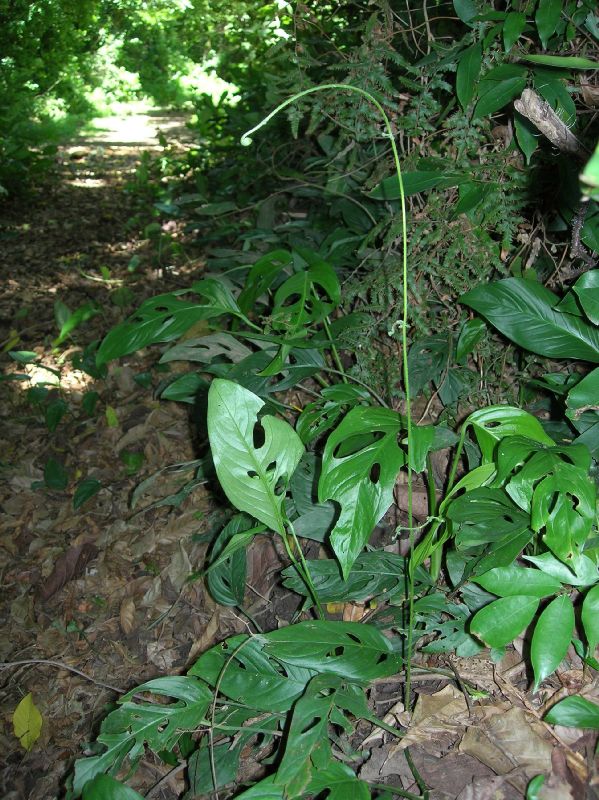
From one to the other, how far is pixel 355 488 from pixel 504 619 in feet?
1.20

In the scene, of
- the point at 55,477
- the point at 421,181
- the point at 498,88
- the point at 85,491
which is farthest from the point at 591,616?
the point at 55,477

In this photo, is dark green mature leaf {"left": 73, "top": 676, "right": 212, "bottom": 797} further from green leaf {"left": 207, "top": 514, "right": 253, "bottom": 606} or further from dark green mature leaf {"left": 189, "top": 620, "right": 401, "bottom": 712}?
green leaf {"left": 207, "top": 514, "right": 253, "bottom": 606}

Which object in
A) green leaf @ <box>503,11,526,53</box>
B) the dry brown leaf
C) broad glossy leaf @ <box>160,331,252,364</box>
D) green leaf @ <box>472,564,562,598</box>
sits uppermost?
green leaf @ <box>503,11,526,53</box>

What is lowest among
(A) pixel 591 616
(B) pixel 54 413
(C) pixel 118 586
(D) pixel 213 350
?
(C) pixel 118 586

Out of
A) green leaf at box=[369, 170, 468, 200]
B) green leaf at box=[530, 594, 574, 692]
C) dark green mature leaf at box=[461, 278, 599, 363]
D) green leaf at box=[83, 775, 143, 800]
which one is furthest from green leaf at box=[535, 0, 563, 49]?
green leaf at box=[83, 775, 143, 800]

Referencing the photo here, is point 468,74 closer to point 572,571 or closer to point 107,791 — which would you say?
point 572,571

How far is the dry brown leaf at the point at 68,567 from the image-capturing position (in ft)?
8.34

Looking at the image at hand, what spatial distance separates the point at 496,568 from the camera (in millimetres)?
1229

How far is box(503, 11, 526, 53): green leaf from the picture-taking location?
164 centimetres

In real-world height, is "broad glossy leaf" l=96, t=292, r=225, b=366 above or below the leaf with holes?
above

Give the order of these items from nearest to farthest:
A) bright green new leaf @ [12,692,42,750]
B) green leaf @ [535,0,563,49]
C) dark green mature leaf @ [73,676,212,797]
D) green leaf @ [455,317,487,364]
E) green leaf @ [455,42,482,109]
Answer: dark green mature leaf @ [73,676,212,797]
green leaf @ [535,0,563,49]
green leaf @ [455,42,482,109]
green leaf @ [455,317,487,364]
bright green new leaf @ [12,692,42,750]

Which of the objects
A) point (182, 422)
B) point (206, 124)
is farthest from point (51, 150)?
point (182, 422)

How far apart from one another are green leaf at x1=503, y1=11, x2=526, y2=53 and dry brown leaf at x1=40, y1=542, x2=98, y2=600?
2.16m

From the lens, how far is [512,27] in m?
1.66
